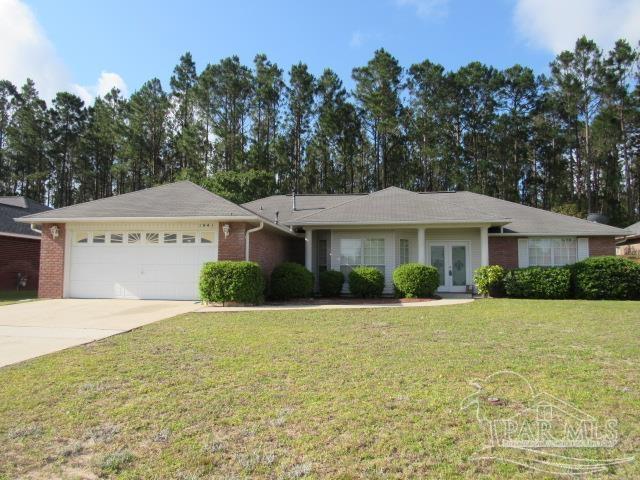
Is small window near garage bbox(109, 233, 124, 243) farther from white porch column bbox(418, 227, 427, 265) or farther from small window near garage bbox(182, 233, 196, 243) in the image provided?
white porch column bbox(418, 227, 427, 265)

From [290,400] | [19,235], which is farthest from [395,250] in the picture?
[19,235]

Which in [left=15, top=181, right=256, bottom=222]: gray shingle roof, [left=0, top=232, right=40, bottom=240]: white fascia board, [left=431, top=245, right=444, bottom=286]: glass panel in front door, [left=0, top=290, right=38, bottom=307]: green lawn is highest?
[left=15, top=181, right=256, bottom=222]: gray shingle roof

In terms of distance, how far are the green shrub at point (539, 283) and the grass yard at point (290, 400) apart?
6897mm

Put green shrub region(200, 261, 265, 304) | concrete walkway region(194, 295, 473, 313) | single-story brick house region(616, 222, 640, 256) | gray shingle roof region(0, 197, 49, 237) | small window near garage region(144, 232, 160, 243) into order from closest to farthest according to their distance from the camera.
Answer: concrete walkway region(194, 295, 473, 313) → green shrub region(200, 261, 265, 304) → small window near garage region(144, 232, 160, 243) → gray shingle roof region(0, 197, 49, 237) → single-story brick house region(616, 222, 640, 256)

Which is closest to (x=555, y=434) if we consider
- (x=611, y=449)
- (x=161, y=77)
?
(x=611, y=449)

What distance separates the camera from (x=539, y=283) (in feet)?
48.6

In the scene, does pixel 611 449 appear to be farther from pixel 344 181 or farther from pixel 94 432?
pixel 344 181

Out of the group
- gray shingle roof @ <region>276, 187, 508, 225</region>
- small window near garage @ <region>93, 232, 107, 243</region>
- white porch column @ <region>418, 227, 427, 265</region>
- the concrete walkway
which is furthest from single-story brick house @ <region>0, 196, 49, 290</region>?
white porch column @ <region>418, 227, 427, 265</region>

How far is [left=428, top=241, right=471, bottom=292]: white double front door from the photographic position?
16.9 m

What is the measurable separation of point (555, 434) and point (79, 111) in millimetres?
50498

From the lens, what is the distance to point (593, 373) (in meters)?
5.15

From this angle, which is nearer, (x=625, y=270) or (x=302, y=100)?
(x=625, y=270)

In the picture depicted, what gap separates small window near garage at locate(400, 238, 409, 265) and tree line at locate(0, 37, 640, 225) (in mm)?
19765

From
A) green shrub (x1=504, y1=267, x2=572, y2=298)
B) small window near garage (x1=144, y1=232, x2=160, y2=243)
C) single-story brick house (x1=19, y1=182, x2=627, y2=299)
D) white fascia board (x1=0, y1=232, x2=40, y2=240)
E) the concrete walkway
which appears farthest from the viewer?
white fascia board (x1=0, y1=232, x2=40, y2=240)
